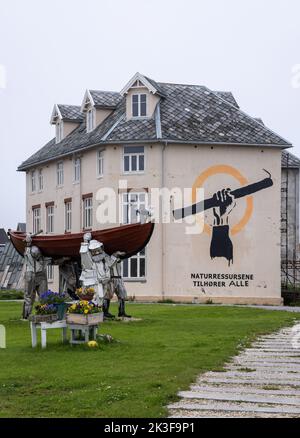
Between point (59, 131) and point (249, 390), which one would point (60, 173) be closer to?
point (59, 131)

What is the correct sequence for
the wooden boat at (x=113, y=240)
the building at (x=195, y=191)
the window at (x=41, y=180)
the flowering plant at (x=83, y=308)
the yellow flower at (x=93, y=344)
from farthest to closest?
the window at (x=41, y=180) < the building at (x=195, y=191) < the wooden boat at (x=113, y=240) < the flowering plant at (x=83, y=308) < the yellow flower at (x=93, y=344)

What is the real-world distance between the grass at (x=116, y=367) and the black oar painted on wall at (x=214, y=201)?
60.2 ft

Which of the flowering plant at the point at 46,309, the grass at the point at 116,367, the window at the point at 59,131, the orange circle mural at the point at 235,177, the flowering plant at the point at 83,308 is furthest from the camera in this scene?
the window at the point at 59,131

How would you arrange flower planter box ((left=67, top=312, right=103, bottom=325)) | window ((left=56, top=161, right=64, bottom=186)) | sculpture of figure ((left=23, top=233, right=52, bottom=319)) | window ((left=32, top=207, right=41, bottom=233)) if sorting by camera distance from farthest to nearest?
window ((left=32, top=207, right=41, bottom=233)) < window ((left=56, top=161, right=64, bottom=186)) < sculpture of figure ((left=23, top=233, right=52, bottom=319)) < flower planter box ((left=67, top=312, right=103, bottom=325))

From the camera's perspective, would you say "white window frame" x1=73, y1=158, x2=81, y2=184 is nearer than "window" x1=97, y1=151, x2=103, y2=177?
No

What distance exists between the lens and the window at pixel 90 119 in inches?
1935

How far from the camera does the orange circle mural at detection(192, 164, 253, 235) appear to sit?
144ft

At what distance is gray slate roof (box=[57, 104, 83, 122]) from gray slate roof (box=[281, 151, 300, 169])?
47.7 feet

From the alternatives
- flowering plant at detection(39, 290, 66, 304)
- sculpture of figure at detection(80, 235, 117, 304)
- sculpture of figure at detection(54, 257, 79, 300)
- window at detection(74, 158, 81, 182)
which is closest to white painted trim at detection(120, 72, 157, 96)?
window at detection(74, 158, 81, 182)

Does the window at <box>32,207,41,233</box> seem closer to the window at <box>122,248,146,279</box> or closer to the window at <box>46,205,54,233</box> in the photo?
the window at <box>46,205,54,233</box>

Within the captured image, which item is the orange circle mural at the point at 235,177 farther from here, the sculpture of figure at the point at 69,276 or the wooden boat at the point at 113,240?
the wooden boat at the point at 113,240

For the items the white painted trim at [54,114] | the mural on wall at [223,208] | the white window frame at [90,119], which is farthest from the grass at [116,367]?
the white painted trim at [54,114]

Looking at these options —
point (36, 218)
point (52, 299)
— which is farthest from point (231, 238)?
point (52, 299)

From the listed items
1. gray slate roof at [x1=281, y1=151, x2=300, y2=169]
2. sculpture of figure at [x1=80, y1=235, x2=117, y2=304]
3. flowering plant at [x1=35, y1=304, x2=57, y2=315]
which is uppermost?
gray slate roof at [x1=281, y1=151, x2=300, y2=169]
